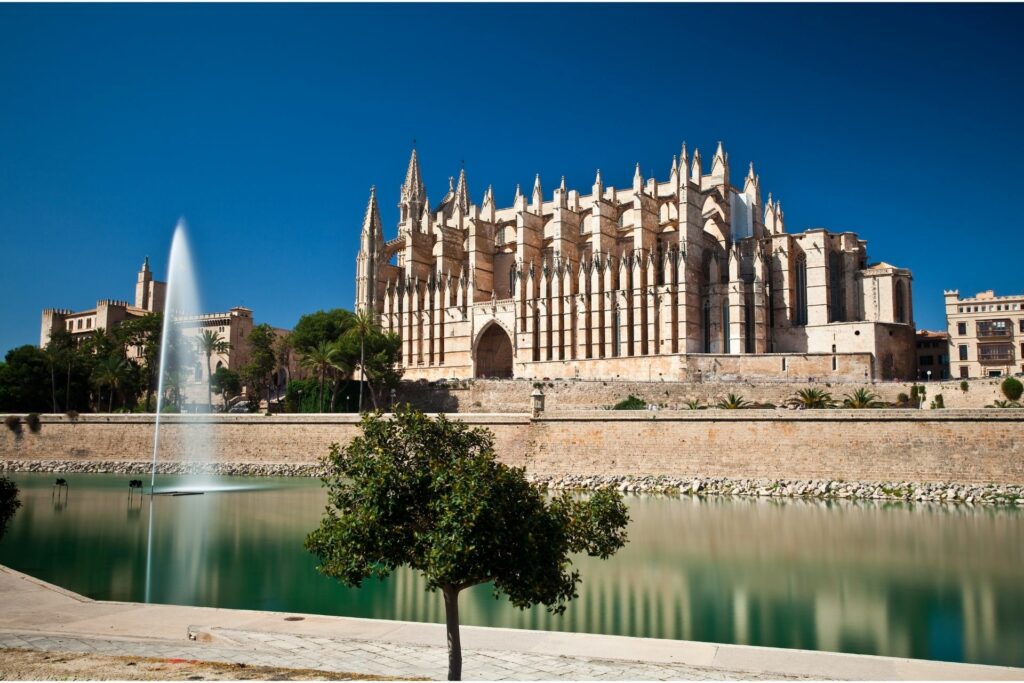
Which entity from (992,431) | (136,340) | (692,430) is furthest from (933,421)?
(136,340)

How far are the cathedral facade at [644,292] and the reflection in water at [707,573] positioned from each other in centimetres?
1903

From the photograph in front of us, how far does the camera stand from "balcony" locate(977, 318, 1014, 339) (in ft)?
143

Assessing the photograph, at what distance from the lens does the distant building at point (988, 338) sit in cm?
4338

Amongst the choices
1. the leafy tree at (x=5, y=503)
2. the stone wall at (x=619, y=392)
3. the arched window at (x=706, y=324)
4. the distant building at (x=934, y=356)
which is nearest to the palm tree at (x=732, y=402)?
the stone wall at (x=619, y=392)

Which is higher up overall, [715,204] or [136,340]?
[715,204]

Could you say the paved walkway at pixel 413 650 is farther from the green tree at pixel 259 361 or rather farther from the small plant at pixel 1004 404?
the green tree at pixel 259 361

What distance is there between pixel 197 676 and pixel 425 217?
5198 cm

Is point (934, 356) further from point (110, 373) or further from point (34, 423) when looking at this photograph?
point (34, 423)

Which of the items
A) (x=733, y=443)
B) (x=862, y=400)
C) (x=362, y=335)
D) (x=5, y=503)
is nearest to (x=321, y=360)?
(x=362, y=335)

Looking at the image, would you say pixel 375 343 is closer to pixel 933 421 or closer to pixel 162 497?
pixel 162 497

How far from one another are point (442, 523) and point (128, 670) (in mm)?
3015

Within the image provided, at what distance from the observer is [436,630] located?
962 cm

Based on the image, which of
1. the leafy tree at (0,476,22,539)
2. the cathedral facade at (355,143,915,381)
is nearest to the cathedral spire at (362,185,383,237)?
the cathedral facade at (355,143,915,381)

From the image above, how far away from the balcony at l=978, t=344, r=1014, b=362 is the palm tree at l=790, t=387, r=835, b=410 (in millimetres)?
15927
